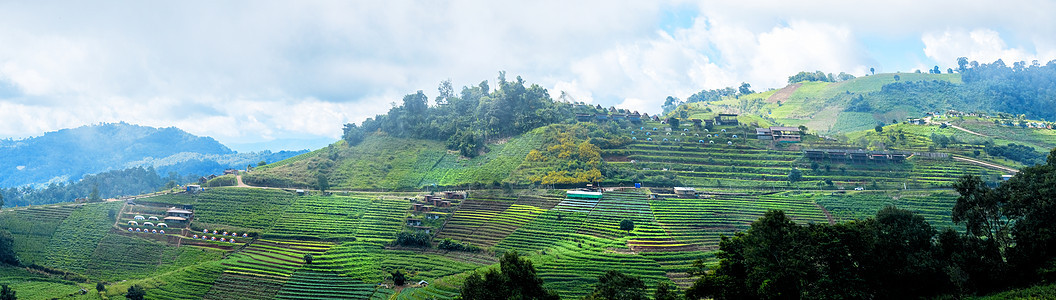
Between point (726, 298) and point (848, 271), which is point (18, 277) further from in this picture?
point (848, 271)

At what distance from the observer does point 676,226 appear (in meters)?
48.6

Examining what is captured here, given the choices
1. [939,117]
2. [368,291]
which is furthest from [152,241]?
[939,117]

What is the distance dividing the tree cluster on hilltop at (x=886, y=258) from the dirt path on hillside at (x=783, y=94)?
110441 mm

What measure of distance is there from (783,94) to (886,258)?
117177mm

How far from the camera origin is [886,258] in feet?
88.6

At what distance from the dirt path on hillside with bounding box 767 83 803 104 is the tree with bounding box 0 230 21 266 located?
125829 millimetres

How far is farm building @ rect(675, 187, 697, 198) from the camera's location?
5681 cm

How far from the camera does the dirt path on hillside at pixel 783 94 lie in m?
134

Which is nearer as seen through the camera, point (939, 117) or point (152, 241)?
point (152, 241)

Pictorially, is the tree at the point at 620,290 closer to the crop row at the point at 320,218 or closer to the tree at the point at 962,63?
the crop row at the point at 320,218

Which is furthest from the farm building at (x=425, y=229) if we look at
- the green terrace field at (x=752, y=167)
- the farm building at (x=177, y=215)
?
the farm building at (x=177, y=215)

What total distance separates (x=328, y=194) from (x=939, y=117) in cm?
8899

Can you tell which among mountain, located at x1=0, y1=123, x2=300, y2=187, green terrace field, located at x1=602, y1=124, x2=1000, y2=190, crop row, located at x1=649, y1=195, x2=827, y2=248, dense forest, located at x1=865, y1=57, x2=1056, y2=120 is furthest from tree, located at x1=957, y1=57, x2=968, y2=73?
mountain, located at x1=0, y1=123, x2=300, y2=187

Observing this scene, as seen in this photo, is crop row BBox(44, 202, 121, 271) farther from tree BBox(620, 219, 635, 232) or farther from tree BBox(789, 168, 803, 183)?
tree BBox(789, 168, 803, 183)
